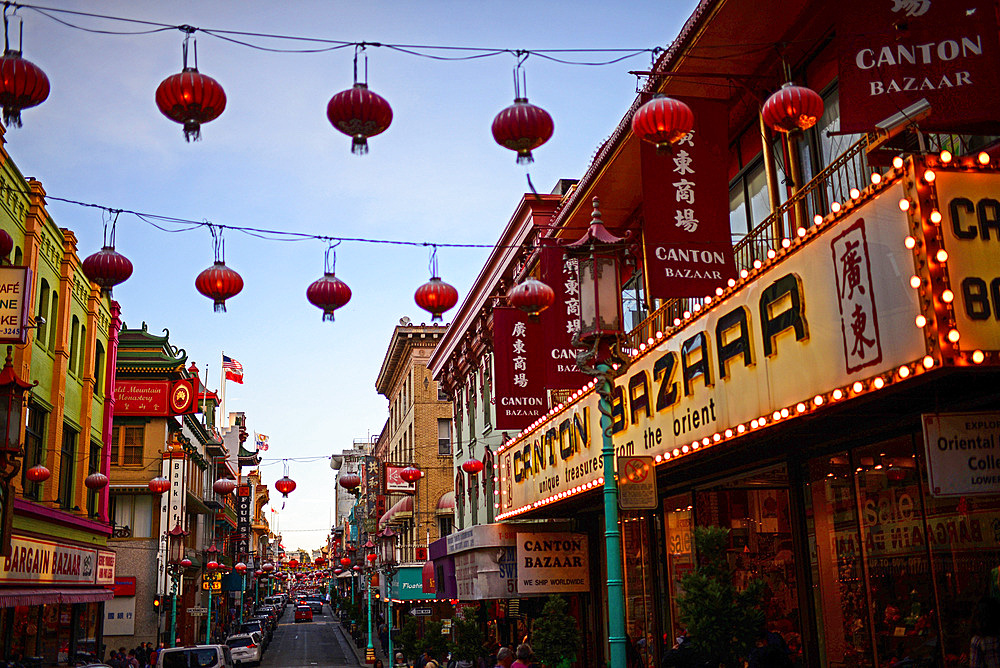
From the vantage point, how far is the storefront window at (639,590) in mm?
19438

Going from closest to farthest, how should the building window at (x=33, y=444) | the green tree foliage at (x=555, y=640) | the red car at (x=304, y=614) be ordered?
1. the green tree foliage at (x=555, y=640)
2. the building window at (x=33, y=444)
3. the red car at (x=304, y=614)

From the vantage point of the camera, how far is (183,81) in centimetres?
1055

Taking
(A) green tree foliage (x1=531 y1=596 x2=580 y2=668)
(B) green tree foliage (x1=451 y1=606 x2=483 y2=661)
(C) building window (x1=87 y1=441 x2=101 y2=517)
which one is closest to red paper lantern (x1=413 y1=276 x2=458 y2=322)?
(A) green tree foliage (x1=531 y1=596 x2=580 y2=668)

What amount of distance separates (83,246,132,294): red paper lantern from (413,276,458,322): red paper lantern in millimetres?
4701

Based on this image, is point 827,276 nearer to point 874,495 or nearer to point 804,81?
point 874,495

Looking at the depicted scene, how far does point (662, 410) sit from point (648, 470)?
5.53ft

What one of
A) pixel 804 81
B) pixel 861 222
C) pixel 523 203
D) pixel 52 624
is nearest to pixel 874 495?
pixel 861 222

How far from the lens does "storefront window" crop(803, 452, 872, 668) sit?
12.7m

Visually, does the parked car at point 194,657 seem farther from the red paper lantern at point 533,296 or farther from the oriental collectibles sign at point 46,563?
the red paper lantern at point 533,296

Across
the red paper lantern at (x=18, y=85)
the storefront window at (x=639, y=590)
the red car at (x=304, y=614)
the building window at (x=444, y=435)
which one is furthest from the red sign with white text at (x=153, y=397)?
the red car at (x=304, y=614)

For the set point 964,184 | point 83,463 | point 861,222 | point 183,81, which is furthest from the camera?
point 83,463

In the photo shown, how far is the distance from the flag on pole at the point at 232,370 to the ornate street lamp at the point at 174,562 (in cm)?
3842

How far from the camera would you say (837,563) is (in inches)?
517

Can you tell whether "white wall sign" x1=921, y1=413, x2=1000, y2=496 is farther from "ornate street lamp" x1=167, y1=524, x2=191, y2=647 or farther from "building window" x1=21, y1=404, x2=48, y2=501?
"ornate street lamp" x1=167, y1=524, x2=191, y2=647
